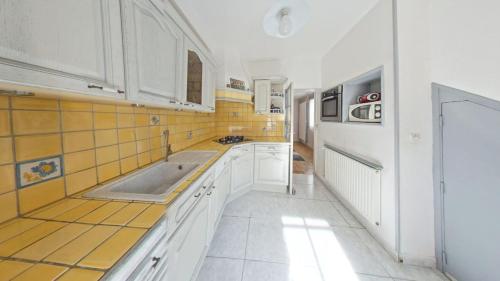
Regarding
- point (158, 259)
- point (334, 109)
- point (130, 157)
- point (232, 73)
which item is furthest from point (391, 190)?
point (232, 73)

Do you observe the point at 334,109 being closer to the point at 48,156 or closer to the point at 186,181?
the point at 186,181

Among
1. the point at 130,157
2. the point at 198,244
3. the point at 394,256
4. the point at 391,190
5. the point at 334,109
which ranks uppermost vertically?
the point at 334,109

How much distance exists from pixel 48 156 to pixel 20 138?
120mm

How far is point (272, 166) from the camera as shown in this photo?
2988 mm

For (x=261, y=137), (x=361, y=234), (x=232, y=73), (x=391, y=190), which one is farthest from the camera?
(x=261, y=137)

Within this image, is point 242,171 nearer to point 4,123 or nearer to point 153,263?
point 153,263

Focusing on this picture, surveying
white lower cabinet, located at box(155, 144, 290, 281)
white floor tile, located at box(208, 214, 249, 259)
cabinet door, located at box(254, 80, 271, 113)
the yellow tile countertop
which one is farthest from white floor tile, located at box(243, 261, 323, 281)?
cabinet door, located at box(254, 80, 271, 113)

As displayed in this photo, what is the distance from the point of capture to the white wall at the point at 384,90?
1.59m

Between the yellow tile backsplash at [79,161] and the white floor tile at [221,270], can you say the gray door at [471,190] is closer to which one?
the white floor tile at [221,270]

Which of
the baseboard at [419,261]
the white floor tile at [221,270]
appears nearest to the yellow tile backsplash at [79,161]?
the white floor tile at [221,270]

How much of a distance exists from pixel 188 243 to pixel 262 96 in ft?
9.32

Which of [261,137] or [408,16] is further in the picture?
[261,137]

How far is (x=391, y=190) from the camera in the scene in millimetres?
1584

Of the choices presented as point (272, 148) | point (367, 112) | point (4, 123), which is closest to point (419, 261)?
point (367, 112)
